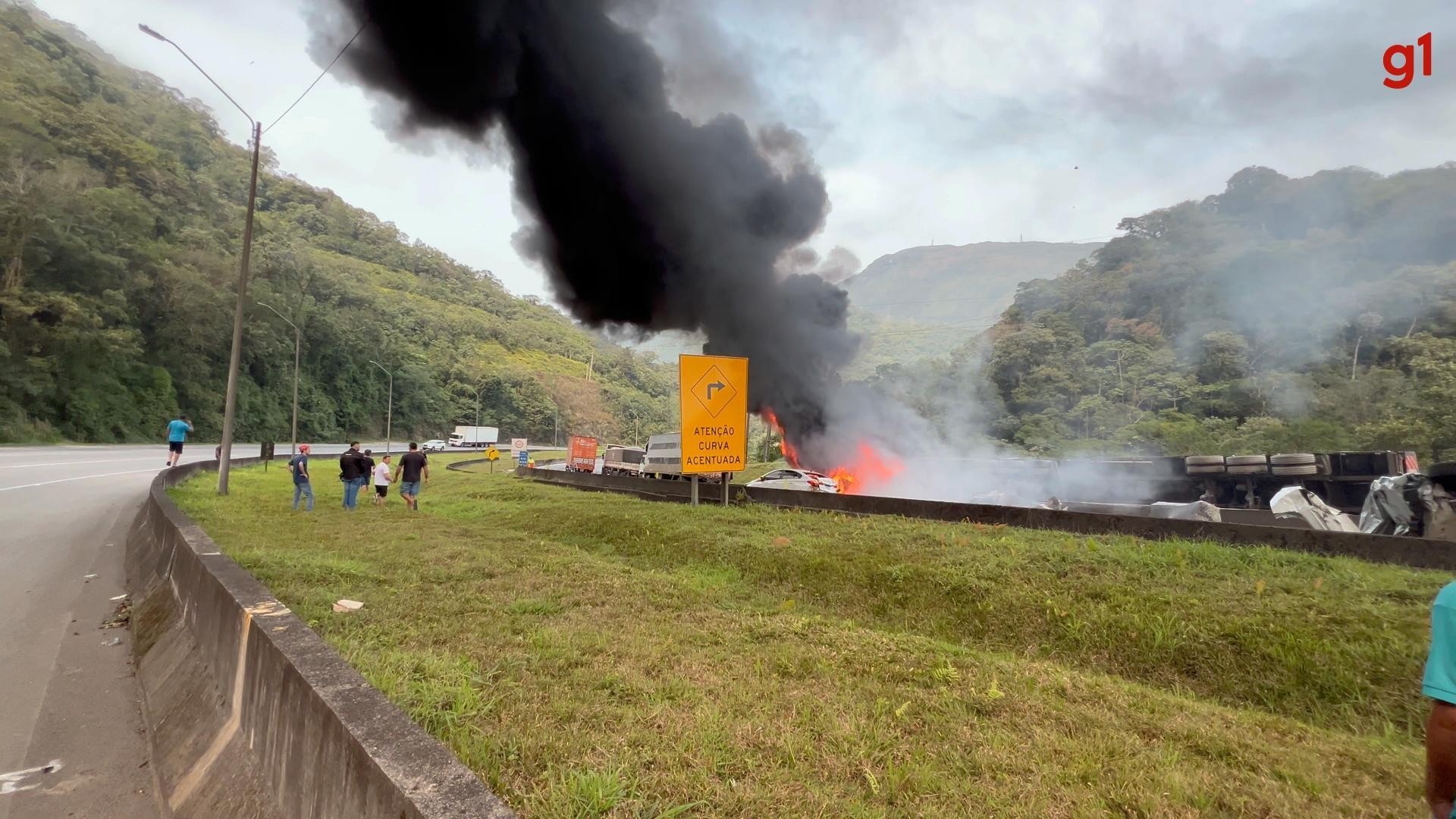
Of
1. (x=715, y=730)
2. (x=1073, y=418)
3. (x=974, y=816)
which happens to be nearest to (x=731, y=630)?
(x=715, y=730)

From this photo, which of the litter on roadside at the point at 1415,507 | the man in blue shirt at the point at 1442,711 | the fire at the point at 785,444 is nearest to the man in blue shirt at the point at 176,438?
the fire at the point at 785,444

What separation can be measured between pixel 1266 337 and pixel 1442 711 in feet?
164

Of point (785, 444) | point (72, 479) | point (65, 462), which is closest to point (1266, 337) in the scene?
point (785, 444)

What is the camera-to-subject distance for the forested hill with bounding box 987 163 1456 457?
106ft

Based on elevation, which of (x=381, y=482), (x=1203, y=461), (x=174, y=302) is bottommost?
(x=381, y=482)

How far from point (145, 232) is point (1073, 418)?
56.6 m

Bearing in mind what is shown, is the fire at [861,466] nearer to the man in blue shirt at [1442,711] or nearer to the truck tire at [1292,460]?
the truck tire at [1292,460]

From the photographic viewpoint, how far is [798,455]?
68.7 ft

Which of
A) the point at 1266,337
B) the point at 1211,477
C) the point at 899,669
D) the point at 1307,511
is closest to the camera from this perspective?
the point at 899,669

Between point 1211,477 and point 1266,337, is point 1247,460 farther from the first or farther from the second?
point 1266,337

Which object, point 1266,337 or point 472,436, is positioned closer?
point 1266,337

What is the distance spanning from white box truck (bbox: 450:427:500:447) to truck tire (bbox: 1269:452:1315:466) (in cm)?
6329

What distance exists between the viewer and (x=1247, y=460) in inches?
574

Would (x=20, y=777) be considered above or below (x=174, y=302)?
below
